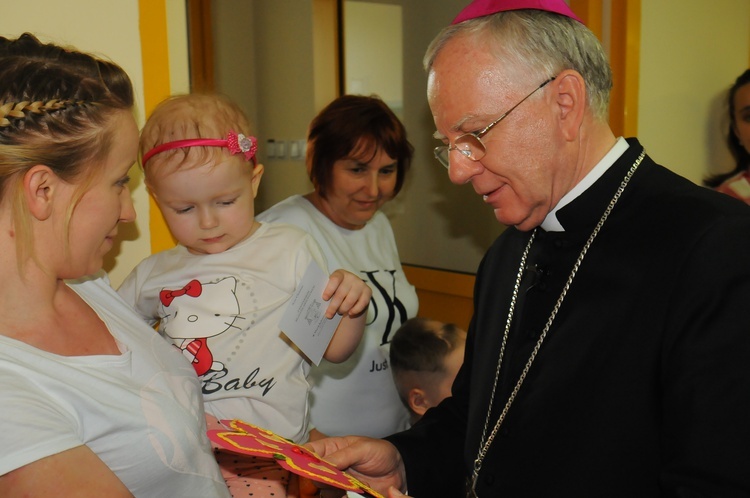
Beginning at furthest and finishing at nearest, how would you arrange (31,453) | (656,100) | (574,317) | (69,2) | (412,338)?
(656,100)
(412,338)
(69,2)
(574,317)
(31,453)

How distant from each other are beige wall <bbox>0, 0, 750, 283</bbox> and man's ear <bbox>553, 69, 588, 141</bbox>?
229 centimetres

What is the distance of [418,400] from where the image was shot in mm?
2812

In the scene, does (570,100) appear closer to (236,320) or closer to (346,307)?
(346,307)

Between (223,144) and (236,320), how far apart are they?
1.54ft

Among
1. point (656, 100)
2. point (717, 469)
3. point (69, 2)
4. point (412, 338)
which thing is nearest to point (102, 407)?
point (717, 469)

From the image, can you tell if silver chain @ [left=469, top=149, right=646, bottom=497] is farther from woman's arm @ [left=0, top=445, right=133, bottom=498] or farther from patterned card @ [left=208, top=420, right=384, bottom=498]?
woman's arm @ [left=0, top=445, right=133, bottom=498]

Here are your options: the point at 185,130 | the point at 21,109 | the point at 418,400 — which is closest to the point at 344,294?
the point at 185,130

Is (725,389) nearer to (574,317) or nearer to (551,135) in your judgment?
(574,317)

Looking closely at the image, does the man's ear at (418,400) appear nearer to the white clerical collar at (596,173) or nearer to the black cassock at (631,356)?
the black cassock at (631,356)

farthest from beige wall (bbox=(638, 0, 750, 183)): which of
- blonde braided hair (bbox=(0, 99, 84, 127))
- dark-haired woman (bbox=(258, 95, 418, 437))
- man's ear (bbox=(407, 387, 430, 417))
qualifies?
blonde braided hair (bbox=(0, 99, 84, 127))

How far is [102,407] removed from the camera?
1249mm

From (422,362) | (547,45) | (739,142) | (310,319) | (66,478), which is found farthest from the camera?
(739,142)

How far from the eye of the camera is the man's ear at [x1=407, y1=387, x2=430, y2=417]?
280 centimetres

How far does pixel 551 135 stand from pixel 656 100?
7.93 feet
